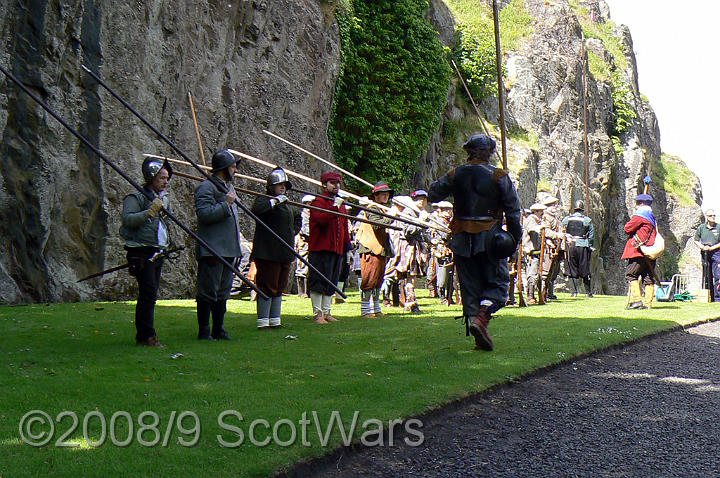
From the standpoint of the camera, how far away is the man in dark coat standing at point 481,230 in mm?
8141

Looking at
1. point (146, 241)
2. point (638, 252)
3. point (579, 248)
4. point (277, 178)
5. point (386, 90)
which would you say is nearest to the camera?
point (146, 241)

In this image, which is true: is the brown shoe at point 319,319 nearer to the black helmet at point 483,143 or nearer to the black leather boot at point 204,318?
the black leather boot at point 204,318

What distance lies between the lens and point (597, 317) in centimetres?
1280

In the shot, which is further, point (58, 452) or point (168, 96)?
point (168, 96)

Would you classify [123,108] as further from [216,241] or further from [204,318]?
[204,318]

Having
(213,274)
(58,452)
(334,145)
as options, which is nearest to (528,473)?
(58,452)

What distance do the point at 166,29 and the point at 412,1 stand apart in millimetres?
12686

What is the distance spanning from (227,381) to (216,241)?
2.90 metres

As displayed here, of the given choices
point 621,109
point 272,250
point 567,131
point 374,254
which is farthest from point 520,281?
point 621,109

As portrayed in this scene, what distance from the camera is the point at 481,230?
26.9 ft

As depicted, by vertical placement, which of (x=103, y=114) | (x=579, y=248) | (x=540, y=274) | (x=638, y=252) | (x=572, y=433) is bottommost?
(x=572, y=433)

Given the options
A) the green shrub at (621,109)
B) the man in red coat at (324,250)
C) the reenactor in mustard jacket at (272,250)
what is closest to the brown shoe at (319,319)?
the man in red coat at (324,250)

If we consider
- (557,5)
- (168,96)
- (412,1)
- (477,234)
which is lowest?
(477,234)

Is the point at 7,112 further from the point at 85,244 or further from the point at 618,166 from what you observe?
the point at 618,166
